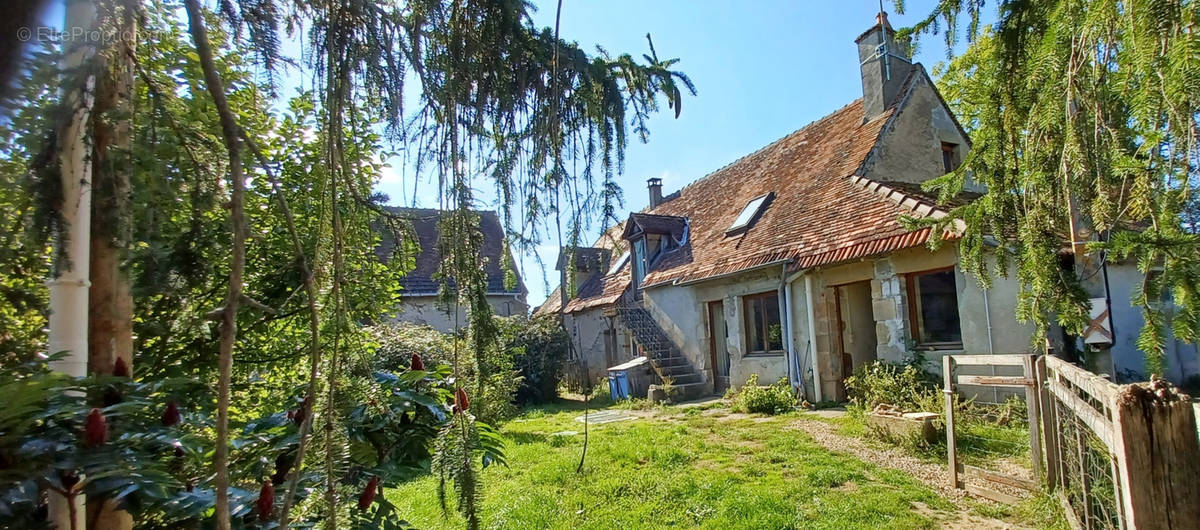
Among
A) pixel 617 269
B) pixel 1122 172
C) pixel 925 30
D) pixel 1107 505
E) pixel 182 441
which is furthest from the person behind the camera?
pixel 617 269

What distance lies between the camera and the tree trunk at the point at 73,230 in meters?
1.47

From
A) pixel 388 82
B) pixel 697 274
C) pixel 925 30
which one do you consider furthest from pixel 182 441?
pixel 697 274

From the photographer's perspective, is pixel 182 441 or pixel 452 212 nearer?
pixel 182 441

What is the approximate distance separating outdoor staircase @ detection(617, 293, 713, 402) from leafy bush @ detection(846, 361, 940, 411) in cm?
377

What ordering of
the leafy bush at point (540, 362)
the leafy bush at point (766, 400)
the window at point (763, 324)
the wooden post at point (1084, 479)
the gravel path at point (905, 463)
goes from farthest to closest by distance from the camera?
1. the leafy bush at point (540, 362)
2. the window at point (763, 324)
3. the leafy bush at point (766, 400)
4. the gravel path at point (905, 463)
5. the wooden post at point (1084, 479)

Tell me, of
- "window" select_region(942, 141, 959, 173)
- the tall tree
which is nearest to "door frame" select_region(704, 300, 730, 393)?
"window" select_region(942, 141, 959, 173)

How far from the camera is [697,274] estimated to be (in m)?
11.5

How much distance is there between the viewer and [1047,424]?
13.8 ft

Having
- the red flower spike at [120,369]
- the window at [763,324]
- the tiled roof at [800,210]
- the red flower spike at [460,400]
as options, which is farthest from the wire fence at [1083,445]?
the window at [763,324]

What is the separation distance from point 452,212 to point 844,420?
23.1ft

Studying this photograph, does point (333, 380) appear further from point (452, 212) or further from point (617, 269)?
point (617, 269)

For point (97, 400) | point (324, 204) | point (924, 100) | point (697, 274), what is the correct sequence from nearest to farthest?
point (324, 204), point (97, 400), point (924, 100), point (697, 274)

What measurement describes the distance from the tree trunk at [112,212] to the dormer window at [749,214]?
1057 cm

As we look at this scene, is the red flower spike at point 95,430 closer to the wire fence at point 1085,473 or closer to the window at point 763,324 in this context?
the wire fence at point 1085,473
